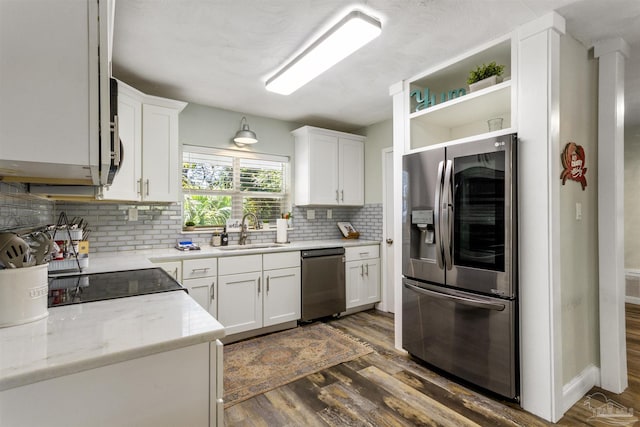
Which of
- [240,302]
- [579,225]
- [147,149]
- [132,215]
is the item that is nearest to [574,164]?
[579,225]

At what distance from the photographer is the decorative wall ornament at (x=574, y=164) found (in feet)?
6.81

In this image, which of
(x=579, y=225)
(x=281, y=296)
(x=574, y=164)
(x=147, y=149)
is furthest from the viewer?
(x=281, y=296)

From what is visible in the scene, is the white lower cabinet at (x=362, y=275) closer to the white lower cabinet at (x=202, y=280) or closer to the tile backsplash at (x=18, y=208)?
the white lower cabinet at (x=202, y=280)

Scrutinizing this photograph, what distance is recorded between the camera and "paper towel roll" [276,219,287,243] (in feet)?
12.8

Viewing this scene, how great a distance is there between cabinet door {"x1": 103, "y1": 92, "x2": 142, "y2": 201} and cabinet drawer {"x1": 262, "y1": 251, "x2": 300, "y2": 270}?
1288mm

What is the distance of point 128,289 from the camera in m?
1.49

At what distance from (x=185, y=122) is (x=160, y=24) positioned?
1487 mm

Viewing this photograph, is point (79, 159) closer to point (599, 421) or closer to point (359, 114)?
point (599, 421)

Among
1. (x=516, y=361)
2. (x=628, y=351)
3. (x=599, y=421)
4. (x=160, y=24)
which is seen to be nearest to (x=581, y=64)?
(x=516, y=361)

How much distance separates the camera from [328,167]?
13.5 ft

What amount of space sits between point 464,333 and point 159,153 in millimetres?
2890

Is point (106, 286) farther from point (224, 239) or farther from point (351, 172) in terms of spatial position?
point (351, 172)

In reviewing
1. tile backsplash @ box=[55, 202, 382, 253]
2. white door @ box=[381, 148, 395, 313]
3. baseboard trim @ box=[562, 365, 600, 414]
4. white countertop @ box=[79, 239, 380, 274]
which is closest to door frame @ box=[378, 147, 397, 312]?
white door @ box=[381, 148, 395, 313]

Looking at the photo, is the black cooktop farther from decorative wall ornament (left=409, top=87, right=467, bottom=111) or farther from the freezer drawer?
decorative wall ornament (left=409, top=87, right=467, bottom=111)
